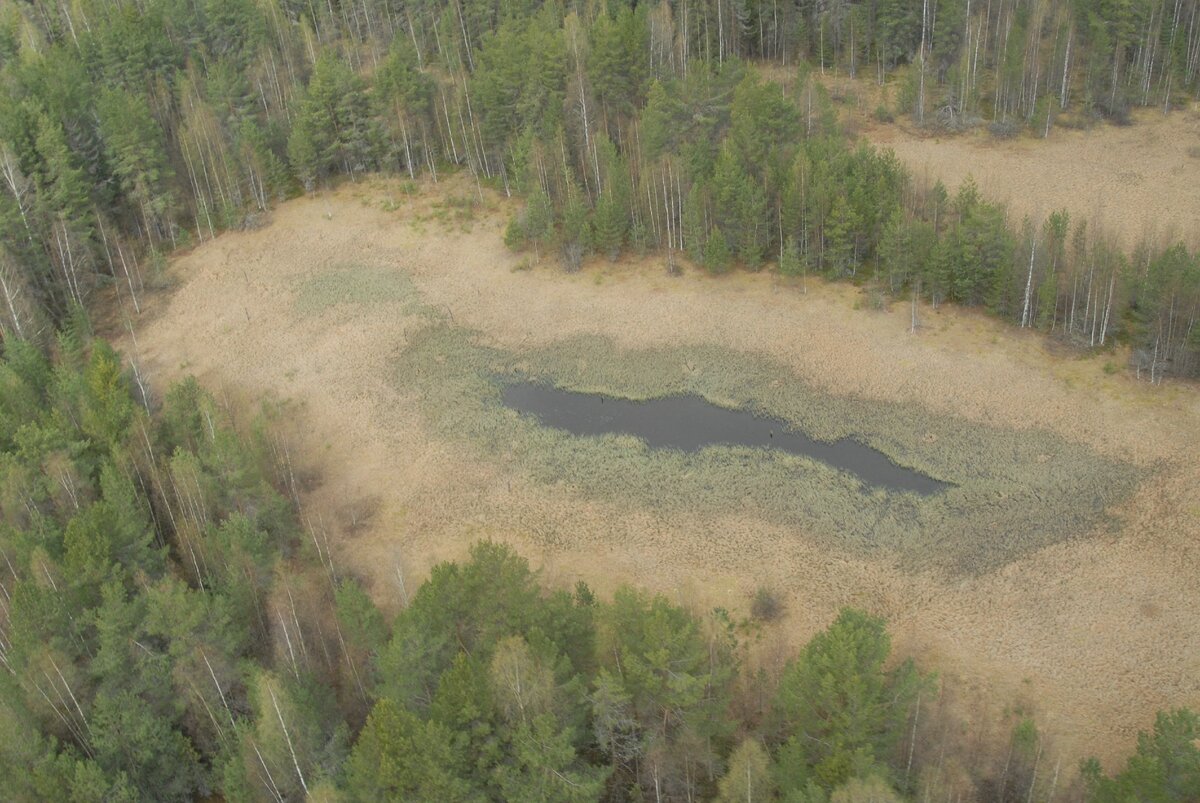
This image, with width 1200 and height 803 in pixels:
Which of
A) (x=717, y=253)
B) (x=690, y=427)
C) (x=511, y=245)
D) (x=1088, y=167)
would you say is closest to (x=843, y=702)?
(x=690, y=427)

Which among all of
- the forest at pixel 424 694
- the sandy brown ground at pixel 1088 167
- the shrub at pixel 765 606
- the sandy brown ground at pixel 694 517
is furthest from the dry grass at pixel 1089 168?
Answer: the forest at pixel 424 694

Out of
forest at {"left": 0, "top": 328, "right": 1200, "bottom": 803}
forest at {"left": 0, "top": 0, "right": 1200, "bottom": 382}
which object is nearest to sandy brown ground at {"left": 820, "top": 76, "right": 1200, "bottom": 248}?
forest at {"left": 0, "top": 0, "right": 1200, "bottom": 382}

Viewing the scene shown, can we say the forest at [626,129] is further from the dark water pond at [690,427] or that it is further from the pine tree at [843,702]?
the pine tree at [843,702]

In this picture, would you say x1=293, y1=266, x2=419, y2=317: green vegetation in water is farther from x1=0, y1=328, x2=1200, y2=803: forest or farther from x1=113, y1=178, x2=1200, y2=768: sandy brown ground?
x1=0, y1=328, x2=1200, y2=803: forest

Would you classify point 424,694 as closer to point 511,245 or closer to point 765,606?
point 765,606

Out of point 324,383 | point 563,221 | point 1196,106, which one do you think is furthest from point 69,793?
point 1196,106

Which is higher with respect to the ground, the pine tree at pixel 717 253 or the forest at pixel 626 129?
the forest at pixel 626 129

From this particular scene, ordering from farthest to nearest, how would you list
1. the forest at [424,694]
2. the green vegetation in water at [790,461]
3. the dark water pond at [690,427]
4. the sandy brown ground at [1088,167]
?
the sandy brown ground at [1088,167] < the dark water pond at [690,427] < the green vegetation in water at [790,461] < the forest at [424,694]

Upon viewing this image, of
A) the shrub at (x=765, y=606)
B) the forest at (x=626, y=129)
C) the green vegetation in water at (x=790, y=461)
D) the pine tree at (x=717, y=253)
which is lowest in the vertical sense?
the shrub at (x=765, y=606)
